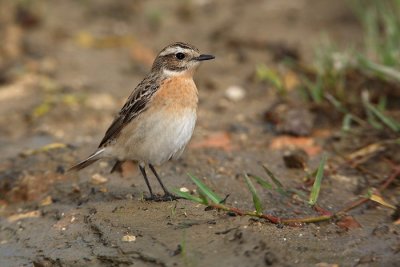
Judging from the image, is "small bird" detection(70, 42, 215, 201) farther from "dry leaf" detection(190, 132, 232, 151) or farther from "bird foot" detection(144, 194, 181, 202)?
"dry leaf" detection(190, 132, 232, 151)

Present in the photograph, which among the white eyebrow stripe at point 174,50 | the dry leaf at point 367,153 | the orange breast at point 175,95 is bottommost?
the dry leaf at point 367,153

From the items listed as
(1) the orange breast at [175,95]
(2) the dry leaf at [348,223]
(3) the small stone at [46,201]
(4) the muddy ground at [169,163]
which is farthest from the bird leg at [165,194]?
(2) the dry leaf at [348,223]

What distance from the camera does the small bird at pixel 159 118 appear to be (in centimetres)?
674

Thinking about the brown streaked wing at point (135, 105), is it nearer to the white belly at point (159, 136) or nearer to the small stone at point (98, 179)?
the white belly at point (159, 136)

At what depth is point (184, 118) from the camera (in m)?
6.77

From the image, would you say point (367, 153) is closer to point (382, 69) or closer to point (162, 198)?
point (382, 69)

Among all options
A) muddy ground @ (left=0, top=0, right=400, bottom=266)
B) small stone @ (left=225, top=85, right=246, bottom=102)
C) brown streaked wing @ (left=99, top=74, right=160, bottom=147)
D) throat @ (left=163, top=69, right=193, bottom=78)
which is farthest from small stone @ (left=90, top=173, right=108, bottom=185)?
small stone @ (left=225, top=85, right=246, bottom=102)

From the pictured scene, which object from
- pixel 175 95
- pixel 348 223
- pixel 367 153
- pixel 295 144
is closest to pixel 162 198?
pixel 175 95

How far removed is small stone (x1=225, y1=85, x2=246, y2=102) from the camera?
32.6ft

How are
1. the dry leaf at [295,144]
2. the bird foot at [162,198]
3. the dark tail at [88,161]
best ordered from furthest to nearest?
the dry leaf at [295,144] < the dark tail at [88,161] < the bird foot at [162,198]

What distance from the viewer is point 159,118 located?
6770 millimetres

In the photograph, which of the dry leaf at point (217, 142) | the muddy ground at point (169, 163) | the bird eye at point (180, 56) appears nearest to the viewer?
the muddy ground at point (169, 163)

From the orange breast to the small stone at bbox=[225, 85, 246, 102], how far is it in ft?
9.54

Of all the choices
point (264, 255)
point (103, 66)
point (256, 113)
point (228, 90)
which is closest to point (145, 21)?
point (103, 66)
